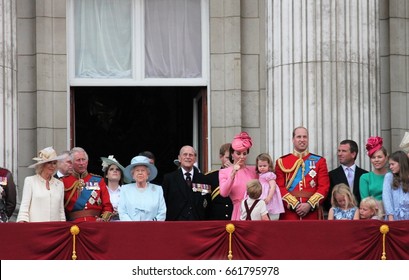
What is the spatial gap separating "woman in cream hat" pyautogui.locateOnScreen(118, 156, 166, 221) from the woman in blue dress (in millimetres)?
3082

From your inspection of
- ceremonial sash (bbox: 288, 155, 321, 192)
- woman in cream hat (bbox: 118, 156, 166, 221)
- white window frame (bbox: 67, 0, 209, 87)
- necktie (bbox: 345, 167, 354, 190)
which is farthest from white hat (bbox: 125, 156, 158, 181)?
white window frame (bbox: 67, 0, 209, 87)

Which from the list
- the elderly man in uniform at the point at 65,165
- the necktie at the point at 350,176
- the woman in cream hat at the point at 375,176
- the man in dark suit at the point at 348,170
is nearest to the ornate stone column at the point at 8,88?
the elderly man in uniform at the point at 65,165

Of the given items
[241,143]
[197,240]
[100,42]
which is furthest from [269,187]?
[100,42]

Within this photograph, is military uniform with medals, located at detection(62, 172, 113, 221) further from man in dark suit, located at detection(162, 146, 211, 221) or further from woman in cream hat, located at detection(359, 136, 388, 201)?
woman in cream hat, located at detection(359, 136, 388, 201)

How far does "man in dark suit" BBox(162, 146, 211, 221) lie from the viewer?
62.3ft

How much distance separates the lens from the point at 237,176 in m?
19.0

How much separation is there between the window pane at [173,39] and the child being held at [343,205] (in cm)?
550

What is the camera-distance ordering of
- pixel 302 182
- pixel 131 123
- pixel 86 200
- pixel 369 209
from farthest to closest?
pixel 131 123
pixel 302 182
pixel 86 200
pixel 369 209

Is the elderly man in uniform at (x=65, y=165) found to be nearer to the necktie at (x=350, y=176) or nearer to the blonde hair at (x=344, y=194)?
the blonde hair at (x=344, y=194)

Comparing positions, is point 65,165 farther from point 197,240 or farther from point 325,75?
point 325,75

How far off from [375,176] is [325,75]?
244 centimetres

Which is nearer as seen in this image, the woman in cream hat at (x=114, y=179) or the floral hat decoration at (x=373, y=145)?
the floral hat decoration at (x=373, y=145)

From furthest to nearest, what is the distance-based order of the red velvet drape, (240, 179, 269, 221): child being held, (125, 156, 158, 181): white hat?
1. (125, 156, 158, 181): white hat
2. (240, 179, 269, 221): child being held
3. the red velvet drape

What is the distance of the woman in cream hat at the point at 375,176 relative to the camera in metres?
19.0
